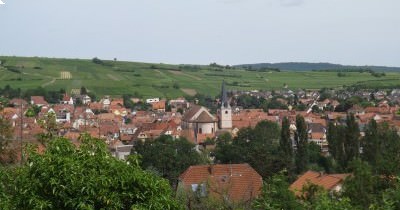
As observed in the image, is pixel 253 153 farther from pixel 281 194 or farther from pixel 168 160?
pixel 281 194

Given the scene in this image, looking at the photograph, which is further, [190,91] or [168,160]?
[190,91]

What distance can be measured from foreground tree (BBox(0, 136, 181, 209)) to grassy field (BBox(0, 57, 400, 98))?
305 feet

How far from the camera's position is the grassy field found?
106m

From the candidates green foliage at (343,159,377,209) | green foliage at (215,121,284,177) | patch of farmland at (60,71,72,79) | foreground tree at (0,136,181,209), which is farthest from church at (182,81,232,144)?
foreground tree at (0,136,181,209)

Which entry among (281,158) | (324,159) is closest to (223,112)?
(324,159)

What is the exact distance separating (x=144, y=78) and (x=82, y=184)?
115 metres

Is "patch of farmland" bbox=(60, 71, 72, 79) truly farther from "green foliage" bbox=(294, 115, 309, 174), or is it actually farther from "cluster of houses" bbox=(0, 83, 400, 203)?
"green foliage" bbox=(294, 115, 309, 174)

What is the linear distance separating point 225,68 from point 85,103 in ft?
235

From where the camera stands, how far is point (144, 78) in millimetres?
120938

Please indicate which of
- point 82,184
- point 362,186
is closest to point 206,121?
point 362,186

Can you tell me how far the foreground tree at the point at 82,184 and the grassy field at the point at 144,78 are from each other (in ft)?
305

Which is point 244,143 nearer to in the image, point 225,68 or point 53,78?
point 53,78

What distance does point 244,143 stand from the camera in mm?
41250

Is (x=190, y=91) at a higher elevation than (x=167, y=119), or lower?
higher
